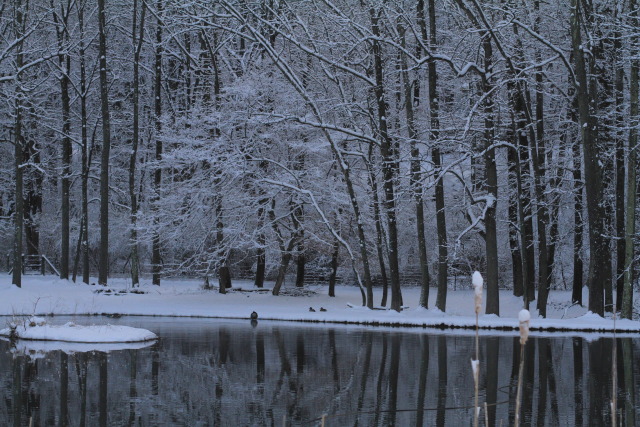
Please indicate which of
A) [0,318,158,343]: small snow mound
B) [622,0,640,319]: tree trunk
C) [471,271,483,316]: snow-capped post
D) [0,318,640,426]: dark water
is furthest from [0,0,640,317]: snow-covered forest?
[471,271,483,316]: snow-capped post

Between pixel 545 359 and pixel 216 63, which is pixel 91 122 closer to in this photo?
pixel 216 63

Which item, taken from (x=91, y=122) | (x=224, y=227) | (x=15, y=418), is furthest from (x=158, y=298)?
(x=15, y=418)

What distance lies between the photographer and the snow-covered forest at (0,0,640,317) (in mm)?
22703

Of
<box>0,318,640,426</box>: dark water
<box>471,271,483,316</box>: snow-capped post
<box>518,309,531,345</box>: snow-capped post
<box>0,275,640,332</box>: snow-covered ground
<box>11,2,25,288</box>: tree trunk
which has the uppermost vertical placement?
<box>11,2,25,288</box>: tree trunk

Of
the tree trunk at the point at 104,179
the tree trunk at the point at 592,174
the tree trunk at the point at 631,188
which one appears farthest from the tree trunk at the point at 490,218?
the tree trunk at the point at 104,179

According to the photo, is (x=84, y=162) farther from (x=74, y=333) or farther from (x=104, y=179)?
(x=74, y=333)

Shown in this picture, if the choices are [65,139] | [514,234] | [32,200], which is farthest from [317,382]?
[32,200]

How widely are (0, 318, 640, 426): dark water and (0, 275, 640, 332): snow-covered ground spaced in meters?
2.39

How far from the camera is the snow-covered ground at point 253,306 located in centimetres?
2177

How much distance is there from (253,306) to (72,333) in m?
10.2

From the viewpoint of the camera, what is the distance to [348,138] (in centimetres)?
2889

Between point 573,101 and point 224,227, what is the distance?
1347cm

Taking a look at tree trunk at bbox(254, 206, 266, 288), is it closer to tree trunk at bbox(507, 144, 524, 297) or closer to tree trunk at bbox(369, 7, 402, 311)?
tree trunk at bbox(369, 7, 402, 311)

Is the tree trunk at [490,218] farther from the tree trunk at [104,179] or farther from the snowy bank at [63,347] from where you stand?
the tree trunk at [104,179]
